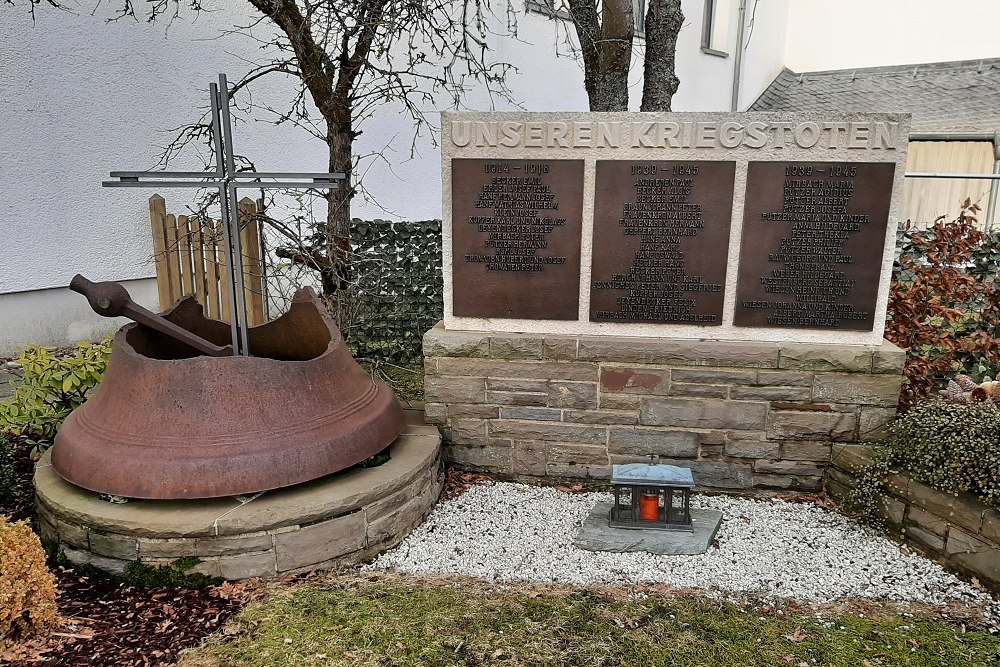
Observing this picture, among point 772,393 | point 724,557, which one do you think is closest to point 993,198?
point 772,393

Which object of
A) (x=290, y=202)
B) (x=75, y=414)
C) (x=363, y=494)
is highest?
(x=290, y=202)

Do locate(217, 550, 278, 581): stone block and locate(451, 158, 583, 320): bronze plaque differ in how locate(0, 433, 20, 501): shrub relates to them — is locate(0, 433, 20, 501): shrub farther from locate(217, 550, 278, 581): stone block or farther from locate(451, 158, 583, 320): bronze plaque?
locate(451, 158, 583, 320): bronze plaque

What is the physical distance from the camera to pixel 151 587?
3031 mm

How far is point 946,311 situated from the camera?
4.80 meters

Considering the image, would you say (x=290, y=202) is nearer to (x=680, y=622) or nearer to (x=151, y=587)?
(x=151, y=587)

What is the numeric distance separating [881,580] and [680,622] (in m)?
1.12

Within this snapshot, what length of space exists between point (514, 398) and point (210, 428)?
1.85 metres

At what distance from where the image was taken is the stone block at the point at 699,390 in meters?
4.06

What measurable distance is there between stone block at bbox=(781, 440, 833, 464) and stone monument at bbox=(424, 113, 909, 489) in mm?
11

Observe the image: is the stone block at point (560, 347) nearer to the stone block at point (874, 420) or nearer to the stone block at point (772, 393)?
the stone block at point (772, 393)

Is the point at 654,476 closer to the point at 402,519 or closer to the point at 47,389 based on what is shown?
the point at 402,519

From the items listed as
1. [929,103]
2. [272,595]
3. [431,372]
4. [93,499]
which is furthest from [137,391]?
[929,103]

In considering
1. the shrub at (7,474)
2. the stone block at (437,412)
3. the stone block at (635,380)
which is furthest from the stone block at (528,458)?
the shrub at (7,474)

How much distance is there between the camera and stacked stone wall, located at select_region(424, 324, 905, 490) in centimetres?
398
